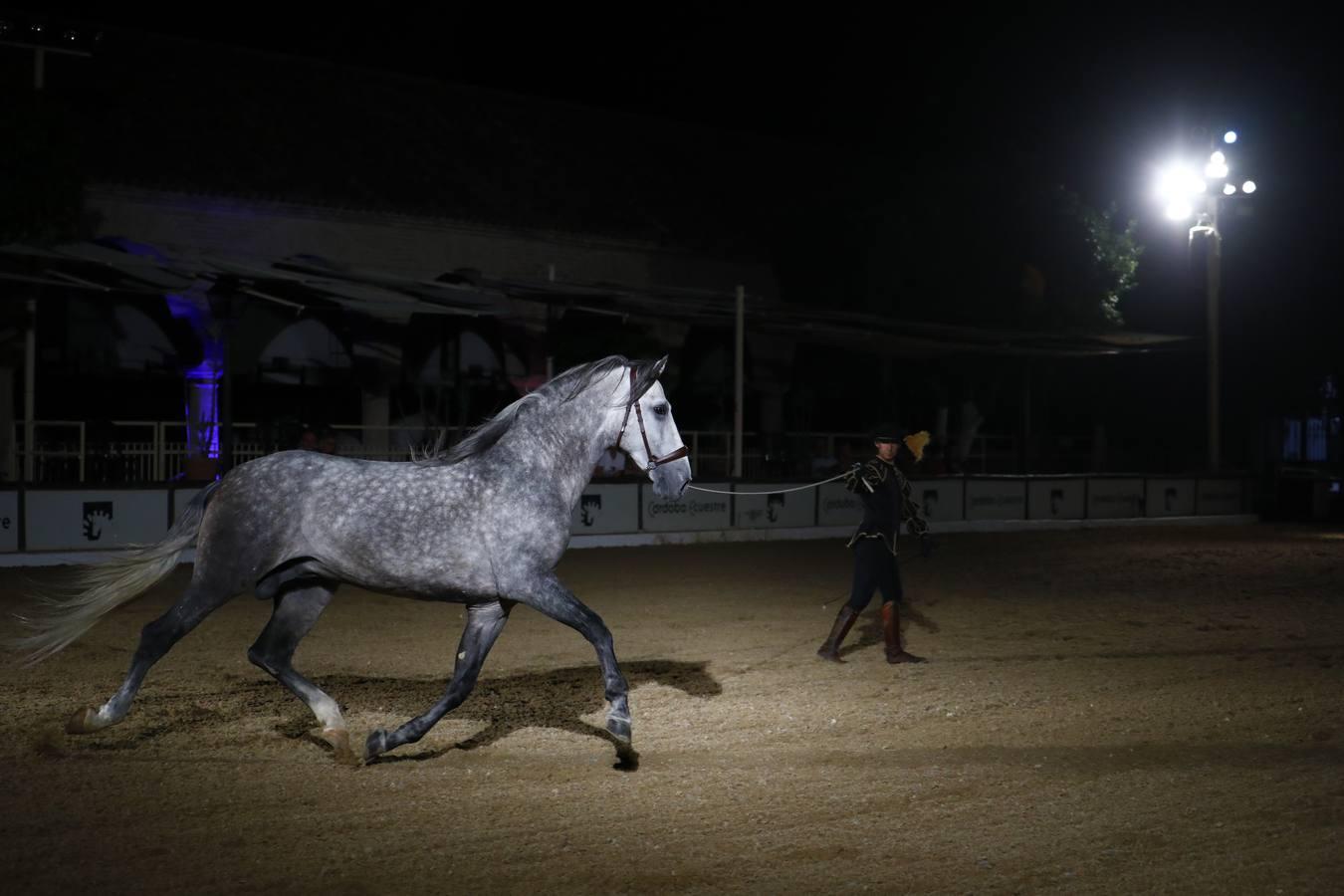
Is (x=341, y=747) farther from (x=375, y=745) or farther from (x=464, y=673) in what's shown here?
(x=464, y=673)

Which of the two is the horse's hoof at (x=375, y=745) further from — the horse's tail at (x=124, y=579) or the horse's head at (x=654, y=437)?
the horse's head at (x=654, y=437)

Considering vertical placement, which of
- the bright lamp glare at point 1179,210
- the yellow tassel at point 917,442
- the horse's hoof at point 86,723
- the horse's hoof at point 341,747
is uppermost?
the bright lamp glare at point 1179,210

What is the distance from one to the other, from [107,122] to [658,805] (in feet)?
78.6

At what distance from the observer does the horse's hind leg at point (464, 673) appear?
6.09m

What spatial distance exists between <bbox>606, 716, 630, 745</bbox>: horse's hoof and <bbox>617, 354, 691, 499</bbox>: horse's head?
3.90 ft

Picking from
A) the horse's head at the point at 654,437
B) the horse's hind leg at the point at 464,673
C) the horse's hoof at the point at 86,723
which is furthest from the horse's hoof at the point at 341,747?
the horse's head at the point at 654,437

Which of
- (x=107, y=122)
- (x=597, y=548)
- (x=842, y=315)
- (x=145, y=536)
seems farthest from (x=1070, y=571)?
Result: (x=107, y=122)

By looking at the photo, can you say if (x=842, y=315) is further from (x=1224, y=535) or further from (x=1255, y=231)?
(x=1255, y=231)

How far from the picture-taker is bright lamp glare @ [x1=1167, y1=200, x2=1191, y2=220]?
25.8 meters

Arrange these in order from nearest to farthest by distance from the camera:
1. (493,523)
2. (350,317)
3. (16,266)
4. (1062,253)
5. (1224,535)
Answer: (493,523) < (16,266) < (1224,535) < (350,317) < (1062,253)

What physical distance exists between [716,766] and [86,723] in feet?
10.6

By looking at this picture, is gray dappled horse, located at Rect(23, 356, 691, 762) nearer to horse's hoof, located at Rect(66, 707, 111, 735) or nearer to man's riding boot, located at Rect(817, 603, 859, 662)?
horse's hoof, located at Rect(66, 707, 111, 735)

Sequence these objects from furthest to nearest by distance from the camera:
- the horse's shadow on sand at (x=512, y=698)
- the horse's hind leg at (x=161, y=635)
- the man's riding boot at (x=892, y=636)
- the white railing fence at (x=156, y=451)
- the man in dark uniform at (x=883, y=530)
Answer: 1. the white railing fence at (x=156, y=451)
2. the man's riding boot at (x=892, y=636)
3. the man in dark uniform at (x=883, y=530)
4. the horse's shadow on sand at (x=512, y=698)
5. the horse's hind leg at (x=161, y=635)

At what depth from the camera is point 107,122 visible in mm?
24984
